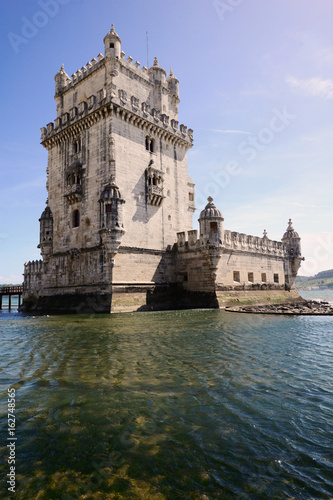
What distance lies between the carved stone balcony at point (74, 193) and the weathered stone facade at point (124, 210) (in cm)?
9

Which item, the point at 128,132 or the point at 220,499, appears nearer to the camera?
the point at 220,499

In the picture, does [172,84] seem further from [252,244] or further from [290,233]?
[290,233]

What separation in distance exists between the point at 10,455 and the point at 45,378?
3104 mm

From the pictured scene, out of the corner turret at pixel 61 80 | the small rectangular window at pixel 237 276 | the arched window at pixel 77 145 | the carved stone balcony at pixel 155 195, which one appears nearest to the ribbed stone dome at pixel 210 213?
the carved stone balcony at pixel 155 195

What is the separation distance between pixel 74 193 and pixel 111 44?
12.7 m

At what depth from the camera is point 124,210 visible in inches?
988

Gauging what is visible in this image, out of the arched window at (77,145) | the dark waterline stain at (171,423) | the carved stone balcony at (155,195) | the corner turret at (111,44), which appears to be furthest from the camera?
the arched window at (77,145)

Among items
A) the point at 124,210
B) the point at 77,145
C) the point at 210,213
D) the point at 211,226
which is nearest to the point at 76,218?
the point at 124,210

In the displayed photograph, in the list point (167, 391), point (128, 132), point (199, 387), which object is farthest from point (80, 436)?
point (128, 132)

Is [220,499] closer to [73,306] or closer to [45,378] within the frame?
[45,378]

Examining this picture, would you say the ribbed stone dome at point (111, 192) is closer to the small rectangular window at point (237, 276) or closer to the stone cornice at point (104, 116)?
the stone cornice at point (104, 116)

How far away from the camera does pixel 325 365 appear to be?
26.8 ft

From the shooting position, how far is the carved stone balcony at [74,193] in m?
26.8

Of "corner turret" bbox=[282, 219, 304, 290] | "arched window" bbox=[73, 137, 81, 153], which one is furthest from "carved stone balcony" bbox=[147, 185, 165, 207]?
"corner turret" bbox=[282, 219, 304, 290]
